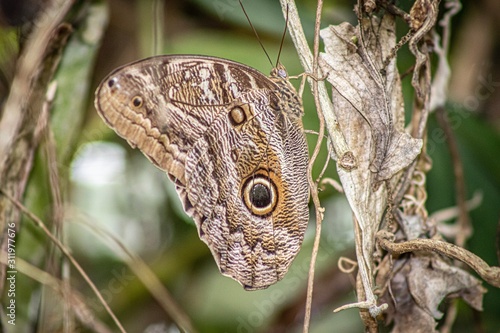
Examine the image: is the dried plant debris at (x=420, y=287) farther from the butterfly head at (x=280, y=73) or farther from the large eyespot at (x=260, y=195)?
the butterfly head at (x=280, y=73)

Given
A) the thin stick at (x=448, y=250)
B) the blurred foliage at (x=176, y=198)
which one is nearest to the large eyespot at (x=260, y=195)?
the thin stick at (x=448, y=250)

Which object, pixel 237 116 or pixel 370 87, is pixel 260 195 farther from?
pixel 370 87

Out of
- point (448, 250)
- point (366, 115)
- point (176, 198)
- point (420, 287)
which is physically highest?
point (366, 115)

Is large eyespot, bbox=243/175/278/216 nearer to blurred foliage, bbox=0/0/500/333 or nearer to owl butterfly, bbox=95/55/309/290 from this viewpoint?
owl butterfly, bbox=95/55/309/290

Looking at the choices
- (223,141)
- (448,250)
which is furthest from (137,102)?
(448,250)

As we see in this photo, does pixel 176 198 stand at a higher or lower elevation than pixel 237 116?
lower
